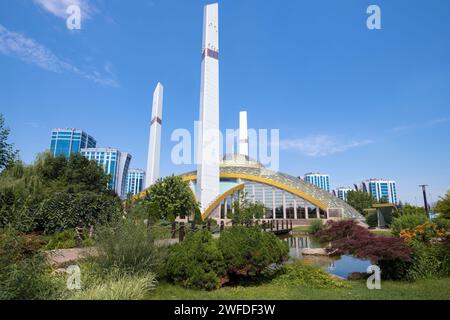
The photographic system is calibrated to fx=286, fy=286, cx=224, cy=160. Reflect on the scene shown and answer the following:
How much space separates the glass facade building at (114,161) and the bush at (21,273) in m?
82.6

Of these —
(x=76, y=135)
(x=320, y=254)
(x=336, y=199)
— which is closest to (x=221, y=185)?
(x=336, y=199)

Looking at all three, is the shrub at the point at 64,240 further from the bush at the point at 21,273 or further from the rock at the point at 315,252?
the rock at the point at 315,252

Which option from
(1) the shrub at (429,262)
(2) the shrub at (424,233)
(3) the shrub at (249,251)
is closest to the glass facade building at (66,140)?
(3) the shrub at (249,251)

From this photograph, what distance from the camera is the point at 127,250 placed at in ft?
18.7

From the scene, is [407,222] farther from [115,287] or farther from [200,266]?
[115,287]

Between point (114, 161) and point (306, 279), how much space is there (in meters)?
88.3

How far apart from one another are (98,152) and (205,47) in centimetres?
6576

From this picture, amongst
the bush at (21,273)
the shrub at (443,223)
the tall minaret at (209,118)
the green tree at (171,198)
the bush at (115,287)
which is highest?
the tall minaret at (209,118)

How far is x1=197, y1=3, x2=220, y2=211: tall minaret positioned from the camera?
101ft

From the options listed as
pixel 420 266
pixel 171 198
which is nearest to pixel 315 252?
pixel 420 266

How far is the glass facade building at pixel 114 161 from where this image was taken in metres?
85.2

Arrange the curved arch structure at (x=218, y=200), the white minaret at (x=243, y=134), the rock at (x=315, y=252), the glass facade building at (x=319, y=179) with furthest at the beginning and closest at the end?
the glass facade building at (x=319, y=179) → the white minaret at (x=243, y=134) → the curved arch structure at (x=218, y=200) → the rock at (x=315, y=252)

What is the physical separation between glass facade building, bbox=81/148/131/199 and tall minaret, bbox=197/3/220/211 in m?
58.3

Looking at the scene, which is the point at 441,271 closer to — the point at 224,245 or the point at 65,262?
the point at 224,245
